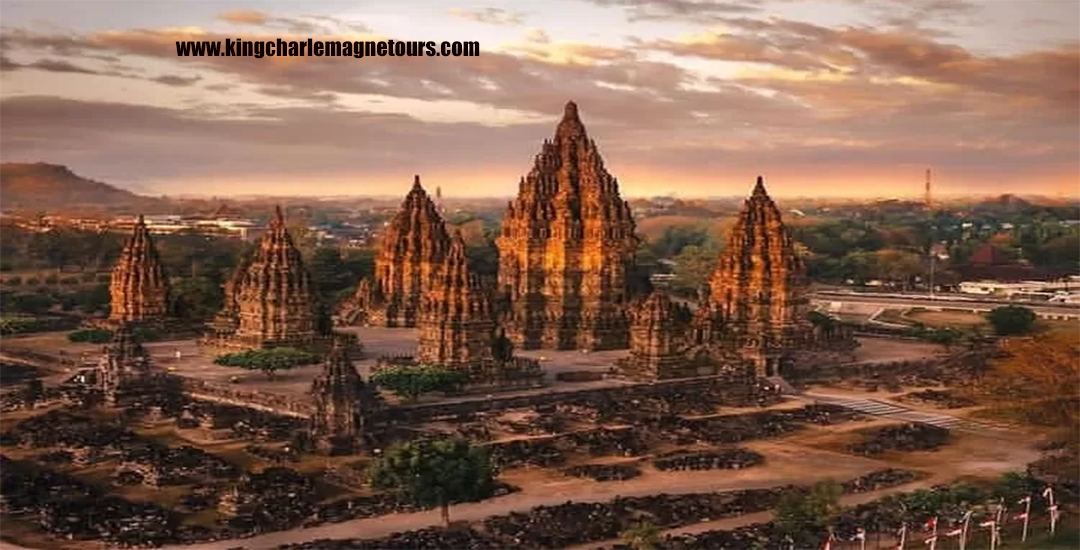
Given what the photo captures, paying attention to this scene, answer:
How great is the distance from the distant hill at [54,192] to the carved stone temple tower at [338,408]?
3793 cm

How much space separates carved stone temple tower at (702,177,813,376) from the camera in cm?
5078

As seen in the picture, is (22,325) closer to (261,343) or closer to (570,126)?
(261,343)

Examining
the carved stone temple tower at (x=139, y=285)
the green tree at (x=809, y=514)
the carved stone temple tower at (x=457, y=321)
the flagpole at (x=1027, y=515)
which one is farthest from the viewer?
the carved stone temple tower at (x=139, y=285)

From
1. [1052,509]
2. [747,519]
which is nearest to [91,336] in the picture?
[747,519]

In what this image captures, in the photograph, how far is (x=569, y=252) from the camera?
54.4 metres

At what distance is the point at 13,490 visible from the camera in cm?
2970

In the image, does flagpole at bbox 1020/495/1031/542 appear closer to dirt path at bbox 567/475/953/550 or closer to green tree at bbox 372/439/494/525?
dirt path at bbox 567/475/953/550

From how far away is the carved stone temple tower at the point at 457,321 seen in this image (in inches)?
1705

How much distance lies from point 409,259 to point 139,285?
12721mm

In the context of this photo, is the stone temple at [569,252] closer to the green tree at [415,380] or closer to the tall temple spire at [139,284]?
the green tree at [415,380]

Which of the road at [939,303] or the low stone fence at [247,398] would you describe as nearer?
the low stone fence at [247,398]

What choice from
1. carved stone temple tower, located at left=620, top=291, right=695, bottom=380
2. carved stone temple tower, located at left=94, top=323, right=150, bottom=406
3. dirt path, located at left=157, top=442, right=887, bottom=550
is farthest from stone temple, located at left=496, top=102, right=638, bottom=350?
dirt path, located at left=157, top=442, right=887, bottom=550

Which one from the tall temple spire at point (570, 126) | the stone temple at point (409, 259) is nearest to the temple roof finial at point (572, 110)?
the tall temple spire at point (570, 126)

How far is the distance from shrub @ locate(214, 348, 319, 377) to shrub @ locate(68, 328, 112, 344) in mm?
10587
